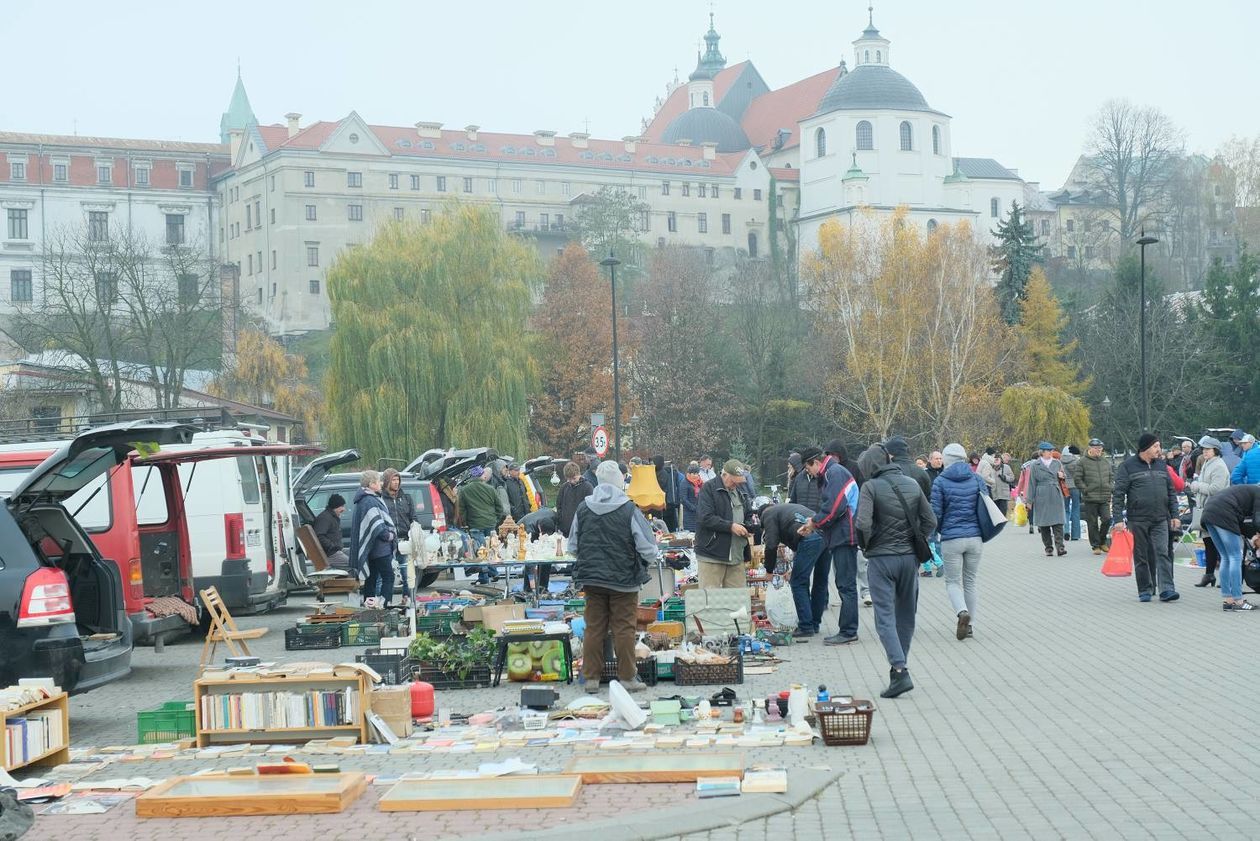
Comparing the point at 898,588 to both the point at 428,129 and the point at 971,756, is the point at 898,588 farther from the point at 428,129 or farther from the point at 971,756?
the point at 428,129

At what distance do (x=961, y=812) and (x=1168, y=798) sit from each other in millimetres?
1057

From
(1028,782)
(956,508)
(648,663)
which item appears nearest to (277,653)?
(648,663)

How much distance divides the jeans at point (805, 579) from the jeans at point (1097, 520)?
1053cm

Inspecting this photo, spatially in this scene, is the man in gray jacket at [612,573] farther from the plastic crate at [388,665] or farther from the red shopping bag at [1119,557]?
the red shopping bag at [1119,557]

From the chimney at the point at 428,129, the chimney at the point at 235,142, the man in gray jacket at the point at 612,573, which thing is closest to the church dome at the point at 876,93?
the chimney at the point at 428,129

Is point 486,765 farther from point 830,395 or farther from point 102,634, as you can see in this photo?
point 830,395

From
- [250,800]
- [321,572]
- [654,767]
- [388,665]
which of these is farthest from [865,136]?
[250,800]

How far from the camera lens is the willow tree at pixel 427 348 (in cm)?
4778

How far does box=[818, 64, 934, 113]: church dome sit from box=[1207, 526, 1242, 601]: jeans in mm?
117887

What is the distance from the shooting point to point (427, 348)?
48.1 m

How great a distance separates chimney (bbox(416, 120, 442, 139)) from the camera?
12794 centimetres

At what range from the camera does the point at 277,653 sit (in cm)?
1553

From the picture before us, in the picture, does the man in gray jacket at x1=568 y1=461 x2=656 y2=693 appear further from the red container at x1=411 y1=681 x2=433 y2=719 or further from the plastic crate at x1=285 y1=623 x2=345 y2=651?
the plastic crate at x1=285 y1=623 x2=345 y2=651

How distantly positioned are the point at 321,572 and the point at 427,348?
2892 centimetres
